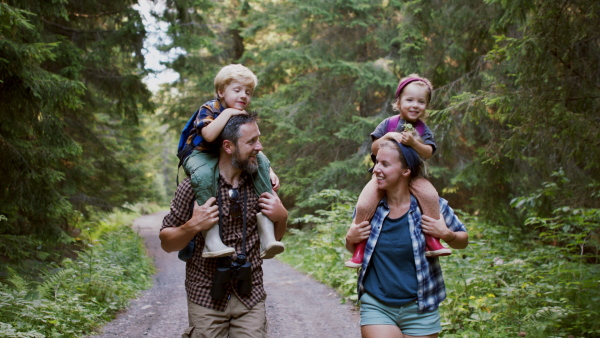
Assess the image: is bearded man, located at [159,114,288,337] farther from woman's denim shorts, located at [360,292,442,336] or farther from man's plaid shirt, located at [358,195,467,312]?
woman's denim shorts, located at [360,292,442,336]

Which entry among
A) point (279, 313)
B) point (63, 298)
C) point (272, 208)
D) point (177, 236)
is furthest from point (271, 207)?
point (279, 313)

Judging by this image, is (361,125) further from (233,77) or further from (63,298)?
(233,77)

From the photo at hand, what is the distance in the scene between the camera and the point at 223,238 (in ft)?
9.45

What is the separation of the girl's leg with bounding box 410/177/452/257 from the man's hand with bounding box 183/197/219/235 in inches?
47.0

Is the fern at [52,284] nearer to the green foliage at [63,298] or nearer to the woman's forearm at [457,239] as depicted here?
the green foliage at [63,298]

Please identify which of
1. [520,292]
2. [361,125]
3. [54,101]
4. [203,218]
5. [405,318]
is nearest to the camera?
[203,218]

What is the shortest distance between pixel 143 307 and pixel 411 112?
19.6 feet

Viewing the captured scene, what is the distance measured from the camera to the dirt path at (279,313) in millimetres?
6387

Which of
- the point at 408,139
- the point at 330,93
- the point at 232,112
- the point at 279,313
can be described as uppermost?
the point at 330,93

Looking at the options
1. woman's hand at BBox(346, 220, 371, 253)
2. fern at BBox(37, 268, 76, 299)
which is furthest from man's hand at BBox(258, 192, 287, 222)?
fern at BBox(37, 268, 76, 299)

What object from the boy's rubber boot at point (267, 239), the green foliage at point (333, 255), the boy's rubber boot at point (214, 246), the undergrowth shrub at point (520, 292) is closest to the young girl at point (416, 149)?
the boy's rubber boot at point (267, 239)

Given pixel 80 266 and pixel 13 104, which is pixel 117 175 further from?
pixel 13 104

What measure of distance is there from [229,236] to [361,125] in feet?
36.8

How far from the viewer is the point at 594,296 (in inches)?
193
